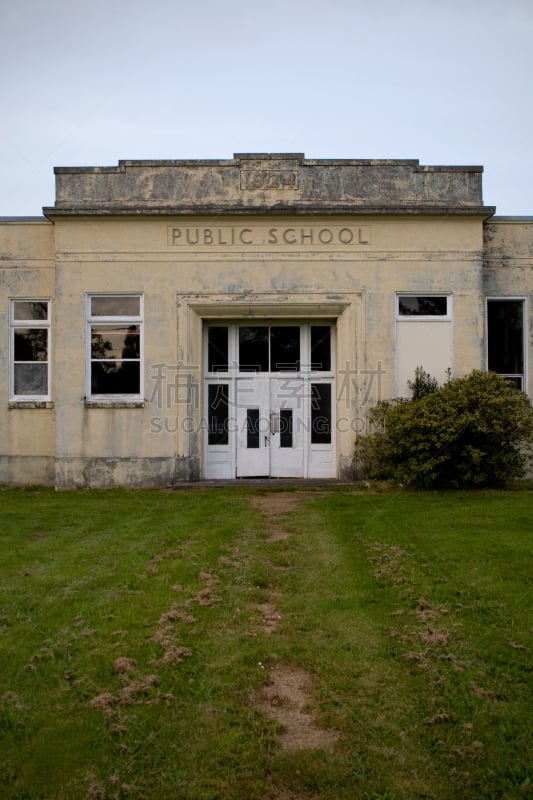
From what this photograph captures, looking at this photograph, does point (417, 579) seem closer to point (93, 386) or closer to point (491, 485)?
point (491, 485)

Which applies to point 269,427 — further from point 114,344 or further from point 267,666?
point 267,666

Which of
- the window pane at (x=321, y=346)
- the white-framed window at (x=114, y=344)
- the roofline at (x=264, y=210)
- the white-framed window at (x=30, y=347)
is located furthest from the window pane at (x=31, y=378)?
the window pane at (x=321, y=346)

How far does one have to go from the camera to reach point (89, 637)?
17.4ft

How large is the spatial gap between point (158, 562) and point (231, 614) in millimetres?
2008

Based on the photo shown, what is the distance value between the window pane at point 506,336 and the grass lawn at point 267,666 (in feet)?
23.5

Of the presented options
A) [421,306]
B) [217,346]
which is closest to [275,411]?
[217,346]

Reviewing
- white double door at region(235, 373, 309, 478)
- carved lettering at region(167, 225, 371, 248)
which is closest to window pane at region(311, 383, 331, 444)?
white double door at region(235, 373, 309, 478)

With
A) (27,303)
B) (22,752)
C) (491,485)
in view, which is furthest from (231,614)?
(27,303)

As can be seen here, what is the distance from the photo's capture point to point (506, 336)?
616 inches

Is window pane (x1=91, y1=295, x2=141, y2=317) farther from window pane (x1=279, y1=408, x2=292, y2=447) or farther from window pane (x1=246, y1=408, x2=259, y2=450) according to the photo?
window pane (x1=279, y1=408, x2=292, y2=447)

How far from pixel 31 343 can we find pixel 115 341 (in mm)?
2181

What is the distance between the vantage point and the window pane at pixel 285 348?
15422 mm

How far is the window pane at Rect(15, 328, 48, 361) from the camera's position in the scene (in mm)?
15617

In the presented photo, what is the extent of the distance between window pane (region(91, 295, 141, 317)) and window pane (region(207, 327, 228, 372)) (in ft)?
5.51
